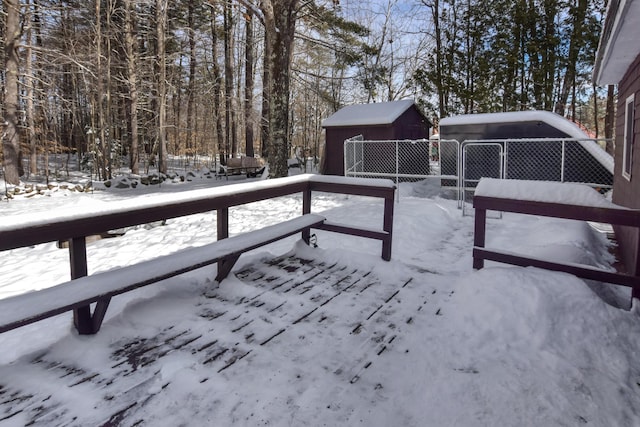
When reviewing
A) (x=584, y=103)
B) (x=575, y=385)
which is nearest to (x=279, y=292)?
(x=575, y=385)

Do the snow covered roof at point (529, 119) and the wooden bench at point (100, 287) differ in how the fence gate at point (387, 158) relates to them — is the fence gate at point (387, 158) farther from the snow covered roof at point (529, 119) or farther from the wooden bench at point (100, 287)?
the wooden bench at point (100, 287)

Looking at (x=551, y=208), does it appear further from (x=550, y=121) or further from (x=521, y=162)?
(x=550, y=121)

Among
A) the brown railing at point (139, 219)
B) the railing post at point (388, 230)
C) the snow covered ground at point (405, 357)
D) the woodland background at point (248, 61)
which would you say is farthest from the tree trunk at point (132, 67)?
the railing post at point (388, 230)

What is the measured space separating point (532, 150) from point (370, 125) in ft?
18.5

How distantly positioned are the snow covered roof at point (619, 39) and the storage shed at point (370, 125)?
8.06 metres

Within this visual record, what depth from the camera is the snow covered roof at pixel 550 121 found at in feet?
30.7

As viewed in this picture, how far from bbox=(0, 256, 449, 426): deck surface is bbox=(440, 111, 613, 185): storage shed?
6.98 meters

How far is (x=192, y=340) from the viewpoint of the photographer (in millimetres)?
2623

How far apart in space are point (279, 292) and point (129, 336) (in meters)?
1.25

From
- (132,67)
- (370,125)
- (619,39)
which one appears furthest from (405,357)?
(132,67)

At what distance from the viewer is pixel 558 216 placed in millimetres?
3205

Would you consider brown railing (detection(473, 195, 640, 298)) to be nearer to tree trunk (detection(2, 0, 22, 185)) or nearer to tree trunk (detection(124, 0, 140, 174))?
tree trunk (detection(124, 0, 140, 174))

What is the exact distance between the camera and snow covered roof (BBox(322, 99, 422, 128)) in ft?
45.9

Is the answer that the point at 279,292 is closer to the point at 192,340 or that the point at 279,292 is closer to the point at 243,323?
the point at 243,323
